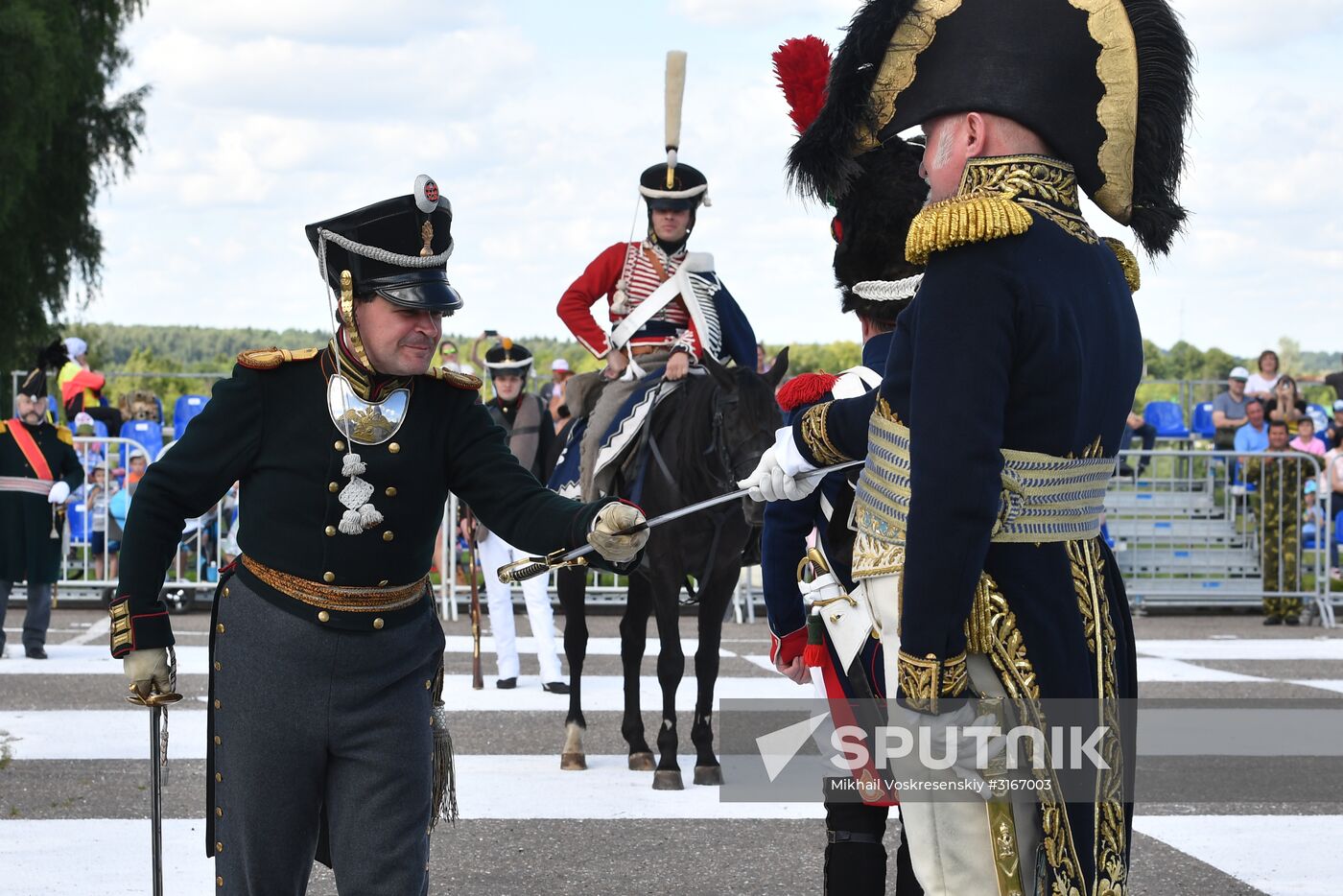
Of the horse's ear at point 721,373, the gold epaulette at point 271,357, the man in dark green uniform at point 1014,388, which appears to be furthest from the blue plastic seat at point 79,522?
the man in dark green uniform at point 1014,388

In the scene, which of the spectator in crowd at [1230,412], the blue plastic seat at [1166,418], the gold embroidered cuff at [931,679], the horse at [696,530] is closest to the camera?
the gold embroidered cuff at [931,679]

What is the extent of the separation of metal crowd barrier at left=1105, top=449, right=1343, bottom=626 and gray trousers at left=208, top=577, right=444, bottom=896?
12371mm

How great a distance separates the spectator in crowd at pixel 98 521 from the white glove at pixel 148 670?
11.3 metres

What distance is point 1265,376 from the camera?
17312 mm

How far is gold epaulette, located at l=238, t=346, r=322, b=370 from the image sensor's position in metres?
3.75

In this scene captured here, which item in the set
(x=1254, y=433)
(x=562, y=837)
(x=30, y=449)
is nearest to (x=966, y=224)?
(x=562, y=837)

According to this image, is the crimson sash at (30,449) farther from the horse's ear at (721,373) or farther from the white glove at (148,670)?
the white glove at (148,670)

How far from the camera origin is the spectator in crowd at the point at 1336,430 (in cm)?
1551

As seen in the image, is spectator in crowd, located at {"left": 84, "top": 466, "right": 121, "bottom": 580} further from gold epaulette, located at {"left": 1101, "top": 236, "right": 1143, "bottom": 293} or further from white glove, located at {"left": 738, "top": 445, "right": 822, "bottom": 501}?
gold epaulette, located at {"left": 1101, "top": 236, "right": 1143, "bottom": 293}

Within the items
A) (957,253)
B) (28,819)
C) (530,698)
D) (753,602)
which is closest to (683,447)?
(530,698)

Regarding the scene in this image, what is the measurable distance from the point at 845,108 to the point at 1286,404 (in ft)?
46.9

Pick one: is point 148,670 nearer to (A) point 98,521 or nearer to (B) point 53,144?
(A) point 98,521

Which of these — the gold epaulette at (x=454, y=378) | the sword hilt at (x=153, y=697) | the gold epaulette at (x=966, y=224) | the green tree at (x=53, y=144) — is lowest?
the sword hilt at (x=153, y=697)

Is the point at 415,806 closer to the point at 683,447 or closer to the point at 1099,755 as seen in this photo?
the point at 1099,755
